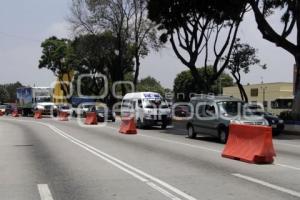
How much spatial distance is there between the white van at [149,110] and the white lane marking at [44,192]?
73.1 ft

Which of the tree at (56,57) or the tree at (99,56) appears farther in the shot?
the tree at (56,57)

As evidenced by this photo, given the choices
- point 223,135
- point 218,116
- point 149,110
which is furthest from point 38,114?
point 223,135

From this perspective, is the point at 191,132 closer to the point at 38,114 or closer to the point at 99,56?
the point at 38,114

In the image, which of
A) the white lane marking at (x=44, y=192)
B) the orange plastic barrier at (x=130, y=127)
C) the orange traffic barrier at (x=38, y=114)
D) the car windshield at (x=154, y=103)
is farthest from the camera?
the orange traffic barrier at (x=38, y=114)

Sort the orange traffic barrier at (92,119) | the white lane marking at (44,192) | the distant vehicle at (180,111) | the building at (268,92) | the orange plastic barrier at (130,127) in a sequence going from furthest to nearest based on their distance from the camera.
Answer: the building at (268,92)
the distant vehicle at (180,111)
the orange traffic barrier at (92,119)
the orange plastic barrier at (130,127)
the white lane marking at (44,192)

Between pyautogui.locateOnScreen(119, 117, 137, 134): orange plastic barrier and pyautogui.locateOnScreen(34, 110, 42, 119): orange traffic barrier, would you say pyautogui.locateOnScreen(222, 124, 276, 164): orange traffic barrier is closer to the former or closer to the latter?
pyautogui.locateOnScreen(119, 117, 137, 134): orange plastic barrier

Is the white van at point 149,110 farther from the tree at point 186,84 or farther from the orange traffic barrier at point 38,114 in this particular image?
the tree at point 186,84

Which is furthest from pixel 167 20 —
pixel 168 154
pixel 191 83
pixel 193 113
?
pixel 191 83

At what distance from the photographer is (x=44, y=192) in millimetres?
10211

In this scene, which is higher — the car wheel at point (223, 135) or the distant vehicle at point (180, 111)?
the distant vehicle at point (180, 111)

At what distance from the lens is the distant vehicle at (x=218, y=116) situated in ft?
70.1

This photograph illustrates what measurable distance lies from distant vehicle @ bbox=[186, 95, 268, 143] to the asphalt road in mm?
2528

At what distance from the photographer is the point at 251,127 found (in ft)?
50.0

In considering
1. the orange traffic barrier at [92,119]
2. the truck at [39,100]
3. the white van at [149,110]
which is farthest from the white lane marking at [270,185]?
the truck at [39,100]
